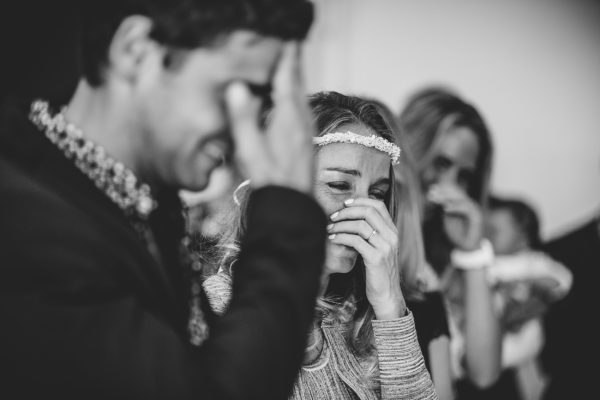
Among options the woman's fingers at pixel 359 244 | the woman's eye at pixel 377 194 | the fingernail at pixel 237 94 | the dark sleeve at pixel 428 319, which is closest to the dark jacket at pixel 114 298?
the fingernail at pixel 237 94

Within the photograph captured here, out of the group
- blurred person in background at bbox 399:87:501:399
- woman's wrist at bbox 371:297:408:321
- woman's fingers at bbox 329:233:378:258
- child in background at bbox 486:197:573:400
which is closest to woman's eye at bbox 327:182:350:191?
woman's fingers at bbox 329:233:378:258

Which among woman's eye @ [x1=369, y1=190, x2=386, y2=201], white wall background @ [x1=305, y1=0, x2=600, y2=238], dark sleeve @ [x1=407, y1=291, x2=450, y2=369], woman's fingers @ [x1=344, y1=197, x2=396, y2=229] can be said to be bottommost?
dark sleeve @ [x1=407, y1=291, x2=450, y2=369]

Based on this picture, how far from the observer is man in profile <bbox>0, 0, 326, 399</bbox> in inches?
19.4

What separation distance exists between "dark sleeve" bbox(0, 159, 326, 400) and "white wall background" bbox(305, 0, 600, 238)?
207 centimetres

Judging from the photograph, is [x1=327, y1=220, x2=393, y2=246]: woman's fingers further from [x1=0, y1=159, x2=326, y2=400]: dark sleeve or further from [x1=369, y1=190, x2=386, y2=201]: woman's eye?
[x1=0, y1=159, x2=326, y2=400]: dark sleeve

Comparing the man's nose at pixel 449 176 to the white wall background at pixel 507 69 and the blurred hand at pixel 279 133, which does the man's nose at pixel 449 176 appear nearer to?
the white wall background at pixel 507 69

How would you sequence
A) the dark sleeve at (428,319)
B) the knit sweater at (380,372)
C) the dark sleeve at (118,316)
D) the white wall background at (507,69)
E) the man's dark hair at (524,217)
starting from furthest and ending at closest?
the white wall background at (507,69) → the man's dark hair at (524,217) → the dark sleeve at (428,319) → the knit sweater at (380,372) → the dark sleeve at (118,316)

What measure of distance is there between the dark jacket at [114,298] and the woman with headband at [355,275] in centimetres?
44

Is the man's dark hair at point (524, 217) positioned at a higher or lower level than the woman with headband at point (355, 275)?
higher

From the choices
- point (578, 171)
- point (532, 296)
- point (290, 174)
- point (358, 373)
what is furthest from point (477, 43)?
point (290, 174)

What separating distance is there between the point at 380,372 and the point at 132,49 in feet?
2.52

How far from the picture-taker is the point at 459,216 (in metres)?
1.96

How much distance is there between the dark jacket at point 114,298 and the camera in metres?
0.48

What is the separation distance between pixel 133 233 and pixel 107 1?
30 cm
